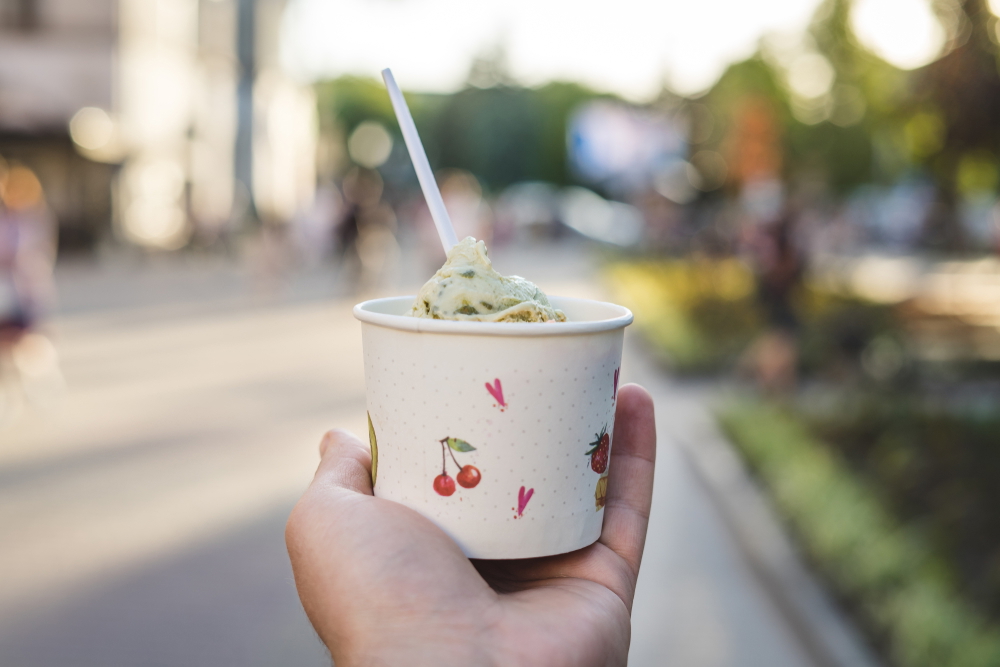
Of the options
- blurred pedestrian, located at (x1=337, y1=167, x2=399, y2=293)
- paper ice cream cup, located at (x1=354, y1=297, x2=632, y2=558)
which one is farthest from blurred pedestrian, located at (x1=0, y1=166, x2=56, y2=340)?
blurred pedestrian, located at (x1=337, y1=167, x2=399, y2=293)

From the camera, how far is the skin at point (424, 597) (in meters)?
1.75

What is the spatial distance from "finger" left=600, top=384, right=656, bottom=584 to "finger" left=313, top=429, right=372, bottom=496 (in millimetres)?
595

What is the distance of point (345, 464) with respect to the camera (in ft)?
7.07

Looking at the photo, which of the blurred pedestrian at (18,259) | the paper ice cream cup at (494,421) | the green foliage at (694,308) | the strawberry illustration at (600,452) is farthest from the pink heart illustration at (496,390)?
the green foliage at (694,308)

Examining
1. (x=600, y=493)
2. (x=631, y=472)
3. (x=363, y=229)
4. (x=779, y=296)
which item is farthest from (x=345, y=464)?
(x=363, y=229)

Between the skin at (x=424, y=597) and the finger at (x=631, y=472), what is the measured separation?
125 millimetres

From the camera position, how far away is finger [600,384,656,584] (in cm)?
221

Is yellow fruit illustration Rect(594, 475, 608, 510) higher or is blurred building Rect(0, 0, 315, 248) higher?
blurred building Rect(0, 0, 315, 248)

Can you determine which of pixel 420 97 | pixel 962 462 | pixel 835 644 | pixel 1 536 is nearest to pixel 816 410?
pixel 962 462

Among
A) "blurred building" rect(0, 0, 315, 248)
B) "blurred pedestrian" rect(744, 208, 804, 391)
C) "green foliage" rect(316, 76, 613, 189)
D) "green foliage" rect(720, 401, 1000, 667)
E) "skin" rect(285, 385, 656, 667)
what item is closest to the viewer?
"skin" rect(285, 385, 656, 667)

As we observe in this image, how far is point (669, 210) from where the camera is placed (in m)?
23.3

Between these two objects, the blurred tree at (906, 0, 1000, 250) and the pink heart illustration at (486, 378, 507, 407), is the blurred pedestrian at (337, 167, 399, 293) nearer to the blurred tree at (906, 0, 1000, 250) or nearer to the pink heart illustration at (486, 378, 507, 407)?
the blurred tree at (906, 0, 1000, 250)

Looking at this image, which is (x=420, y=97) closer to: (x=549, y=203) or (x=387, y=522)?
(x=549, y=203)

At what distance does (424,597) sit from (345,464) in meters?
0.48
